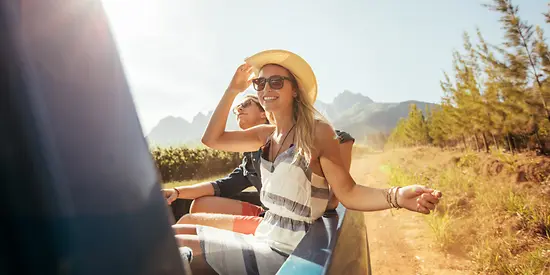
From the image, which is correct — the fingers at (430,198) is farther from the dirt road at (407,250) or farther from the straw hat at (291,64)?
the dirt road at (407,250)

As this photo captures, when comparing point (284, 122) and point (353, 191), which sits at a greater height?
point (284, 122)

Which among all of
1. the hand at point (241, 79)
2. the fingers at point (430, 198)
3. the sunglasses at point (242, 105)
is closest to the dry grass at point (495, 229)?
the fingers at point (430, 198)

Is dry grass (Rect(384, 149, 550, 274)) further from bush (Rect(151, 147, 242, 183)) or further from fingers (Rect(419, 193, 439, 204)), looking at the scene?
bush (Rect(151, 147, 242, 183))

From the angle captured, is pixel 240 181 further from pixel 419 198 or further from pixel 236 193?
pixel 419 198

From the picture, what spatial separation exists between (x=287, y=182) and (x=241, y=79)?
2.78 ft

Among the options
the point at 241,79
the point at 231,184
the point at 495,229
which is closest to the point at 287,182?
the point at 241,79

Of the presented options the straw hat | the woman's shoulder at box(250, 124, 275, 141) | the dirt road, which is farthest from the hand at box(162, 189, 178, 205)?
the dirt road

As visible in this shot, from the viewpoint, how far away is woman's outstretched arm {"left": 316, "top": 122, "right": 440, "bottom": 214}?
1384 millimetres

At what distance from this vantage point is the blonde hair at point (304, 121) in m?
1.75

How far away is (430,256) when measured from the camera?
4.42 meters

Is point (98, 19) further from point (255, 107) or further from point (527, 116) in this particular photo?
point (527, 116)

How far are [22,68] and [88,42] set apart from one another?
68mm

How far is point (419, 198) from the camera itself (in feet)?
4.52

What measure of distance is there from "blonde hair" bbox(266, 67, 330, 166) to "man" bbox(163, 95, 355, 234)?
304mm
